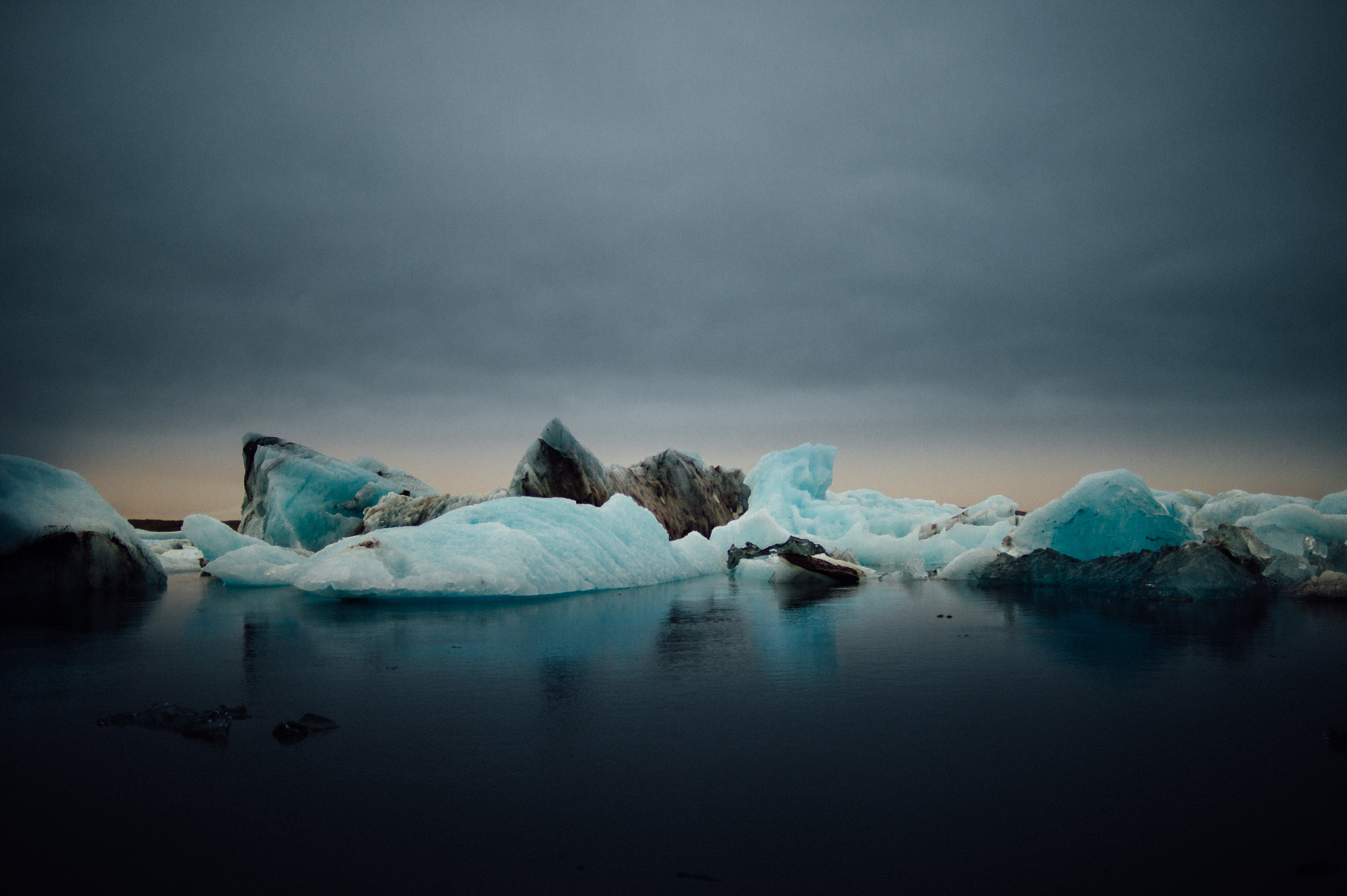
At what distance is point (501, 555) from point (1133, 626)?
6.38 meters

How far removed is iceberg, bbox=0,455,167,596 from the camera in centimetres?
933

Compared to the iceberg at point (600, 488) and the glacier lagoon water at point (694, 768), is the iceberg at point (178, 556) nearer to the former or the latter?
the iceberg at point (600, 488)

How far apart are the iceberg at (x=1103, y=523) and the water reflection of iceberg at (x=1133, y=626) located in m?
2.03

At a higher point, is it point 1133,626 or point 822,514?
point 822,514

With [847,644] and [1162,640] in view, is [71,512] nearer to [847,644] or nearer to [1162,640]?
[847,644]

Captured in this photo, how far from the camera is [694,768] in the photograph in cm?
243

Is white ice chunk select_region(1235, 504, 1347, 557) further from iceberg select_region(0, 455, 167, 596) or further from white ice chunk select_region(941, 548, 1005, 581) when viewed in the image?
iceberg select_region(0, 455, 167, 596)

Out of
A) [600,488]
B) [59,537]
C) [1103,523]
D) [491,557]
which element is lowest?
[491,557]

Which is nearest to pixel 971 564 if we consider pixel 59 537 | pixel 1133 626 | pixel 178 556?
pixel 1133 626

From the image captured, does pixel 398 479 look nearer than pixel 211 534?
No

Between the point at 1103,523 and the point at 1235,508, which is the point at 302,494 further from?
the point at 1235,508

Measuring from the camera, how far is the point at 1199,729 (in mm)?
2863

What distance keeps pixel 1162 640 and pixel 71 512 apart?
1263 cm

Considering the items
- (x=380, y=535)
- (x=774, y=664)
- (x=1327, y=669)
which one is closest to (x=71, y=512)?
(x=380, y=535)
